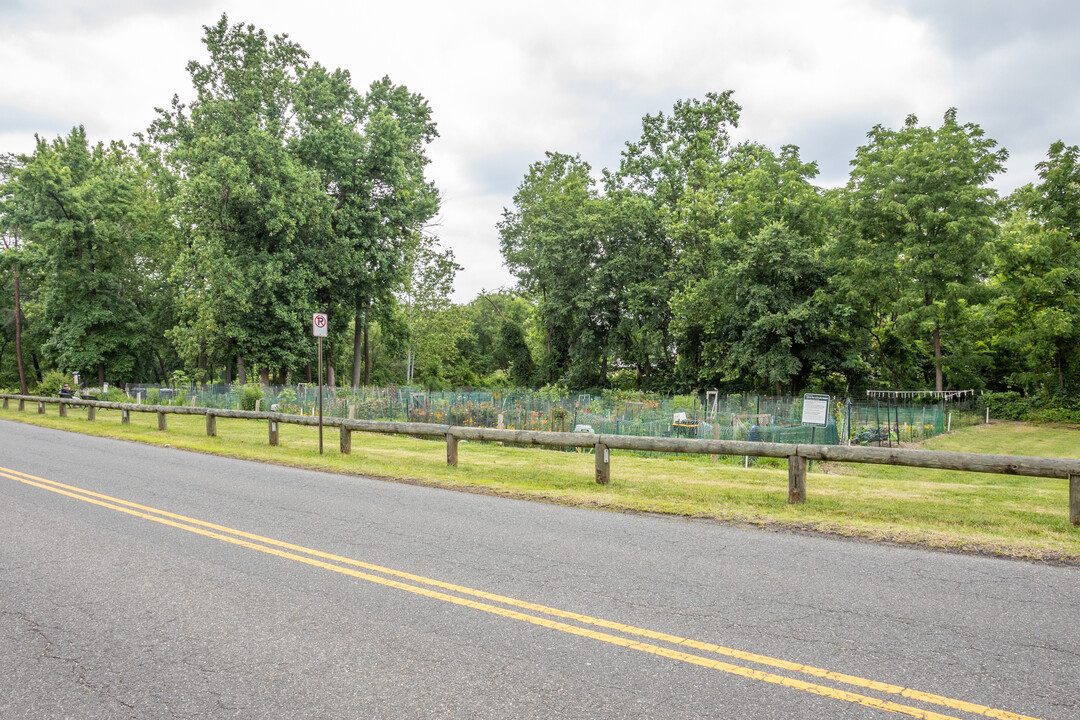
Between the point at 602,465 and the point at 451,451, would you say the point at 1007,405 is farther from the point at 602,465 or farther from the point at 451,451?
the point at 451,451

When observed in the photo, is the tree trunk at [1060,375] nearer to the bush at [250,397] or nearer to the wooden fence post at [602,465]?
the wooden fence post at [602,465]

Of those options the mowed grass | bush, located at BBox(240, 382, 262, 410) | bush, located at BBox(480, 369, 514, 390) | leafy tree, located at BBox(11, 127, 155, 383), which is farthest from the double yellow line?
bush, located at BBox(480, 369, 514, 390)

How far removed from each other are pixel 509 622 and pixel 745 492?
6014mm

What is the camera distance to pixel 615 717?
322 centimetres

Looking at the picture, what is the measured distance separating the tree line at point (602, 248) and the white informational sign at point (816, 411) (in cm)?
1872

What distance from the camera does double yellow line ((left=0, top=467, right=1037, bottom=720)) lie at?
133 inches

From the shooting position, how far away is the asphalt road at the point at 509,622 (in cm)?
343

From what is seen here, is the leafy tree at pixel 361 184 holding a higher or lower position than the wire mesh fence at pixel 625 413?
higher

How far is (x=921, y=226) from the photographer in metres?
37.0

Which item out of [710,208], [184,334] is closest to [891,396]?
[710,208]

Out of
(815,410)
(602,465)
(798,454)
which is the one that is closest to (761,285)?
(815,410)

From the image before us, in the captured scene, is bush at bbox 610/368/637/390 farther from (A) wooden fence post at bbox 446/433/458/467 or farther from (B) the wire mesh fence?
(A) wooden fence post at bbox 446/433/458/467

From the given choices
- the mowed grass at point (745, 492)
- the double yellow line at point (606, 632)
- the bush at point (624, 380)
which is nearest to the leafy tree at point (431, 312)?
the bush at point (624, 380)

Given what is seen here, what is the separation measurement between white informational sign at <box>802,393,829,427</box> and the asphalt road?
11.8 meters
